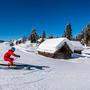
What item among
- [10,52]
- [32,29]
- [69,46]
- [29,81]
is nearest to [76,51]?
[69,46]

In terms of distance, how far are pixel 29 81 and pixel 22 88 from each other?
1773mm

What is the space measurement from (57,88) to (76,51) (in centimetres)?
3729

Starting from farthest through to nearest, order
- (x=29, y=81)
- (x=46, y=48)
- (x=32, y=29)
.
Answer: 1. (x=32, y=29)
2. (x=46, y=48)
3. (x=29, y=81)

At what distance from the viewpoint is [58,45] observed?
106 ft

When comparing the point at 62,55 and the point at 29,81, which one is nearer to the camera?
the point at 29,81

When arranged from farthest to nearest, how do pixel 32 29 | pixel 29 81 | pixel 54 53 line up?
1. pixel 32 29
2. pixel 54 53
3. pixel 29 81

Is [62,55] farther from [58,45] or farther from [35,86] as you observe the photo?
[35,86]

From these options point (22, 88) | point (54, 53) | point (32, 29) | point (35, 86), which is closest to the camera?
point (22, 88)

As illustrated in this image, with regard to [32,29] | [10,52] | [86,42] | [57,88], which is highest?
[32,29]

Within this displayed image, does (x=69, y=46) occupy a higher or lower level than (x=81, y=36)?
lower

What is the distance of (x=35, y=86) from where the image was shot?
1084 centimetres

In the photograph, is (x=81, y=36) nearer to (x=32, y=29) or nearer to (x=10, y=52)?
(x=32, y=29)

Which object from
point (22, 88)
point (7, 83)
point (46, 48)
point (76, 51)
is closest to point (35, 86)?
point (22, 88)

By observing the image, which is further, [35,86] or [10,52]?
[10,52]
